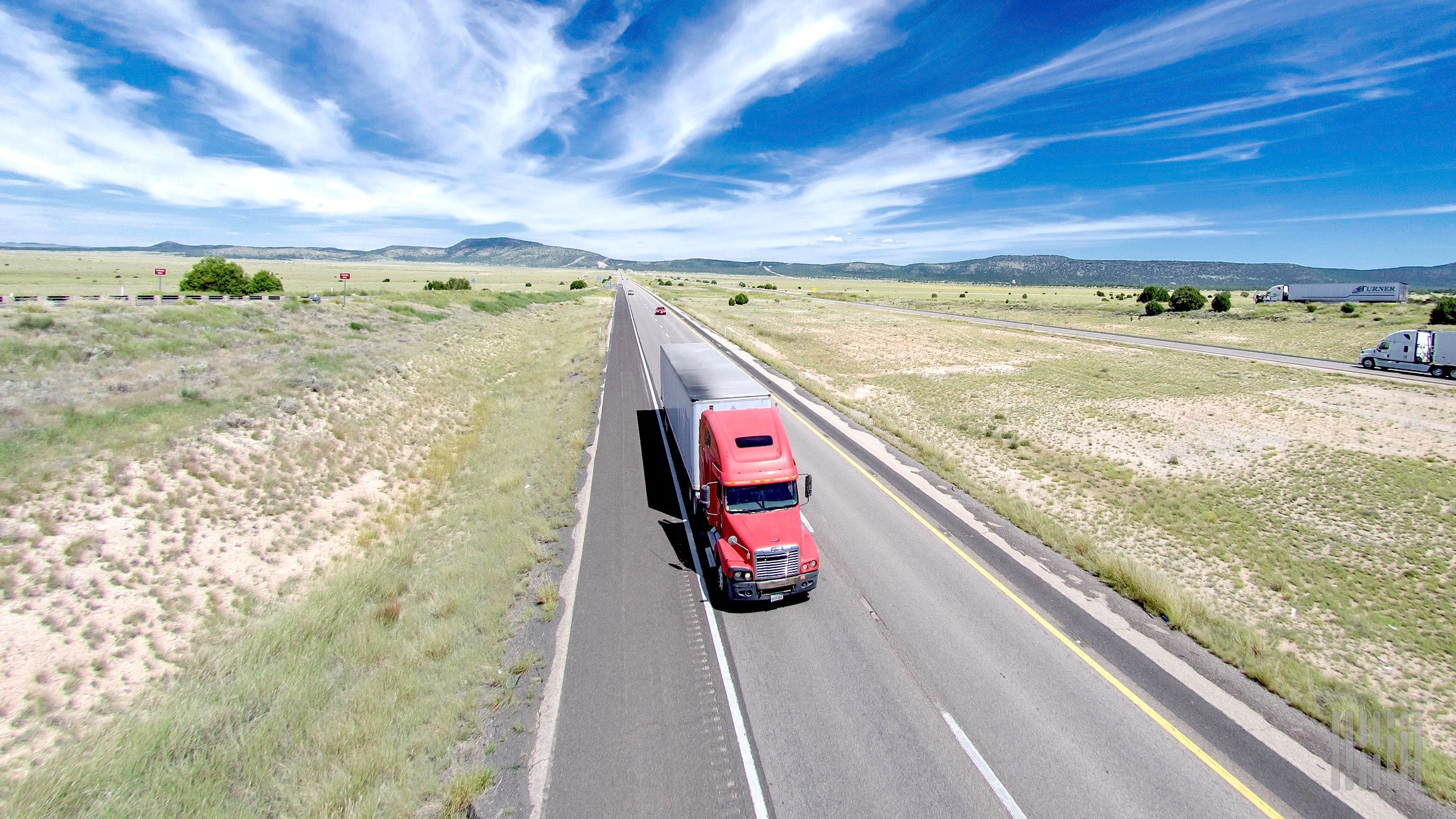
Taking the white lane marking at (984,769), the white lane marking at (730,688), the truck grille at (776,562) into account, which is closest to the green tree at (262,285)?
the white lane marking at (730,688)

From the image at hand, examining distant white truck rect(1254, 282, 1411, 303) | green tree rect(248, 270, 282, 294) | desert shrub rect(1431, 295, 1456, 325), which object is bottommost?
desert shrub rect(1431, 295, 1456, 325)

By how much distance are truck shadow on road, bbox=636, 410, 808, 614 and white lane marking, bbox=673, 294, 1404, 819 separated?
612cm

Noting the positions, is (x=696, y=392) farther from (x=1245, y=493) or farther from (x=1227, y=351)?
(x=1227, y=351)

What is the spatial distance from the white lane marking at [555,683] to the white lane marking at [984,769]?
19.8ft

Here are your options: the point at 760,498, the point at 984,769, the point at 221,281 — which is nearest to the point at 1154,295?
the point at 760,498

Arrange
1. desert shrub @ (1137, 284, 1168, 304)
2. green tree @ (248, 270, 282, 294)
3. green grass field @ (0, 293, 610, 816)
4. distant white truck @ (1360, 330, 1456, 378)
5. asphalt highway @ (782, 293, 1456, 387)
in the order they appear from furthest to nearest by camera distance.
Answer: desert shrub @ (1137, 284, 1168, 304), green tree @ (248, 270, 282, 294), asphalt highway @ (782, 293, 1456, 387), distant white truck @ (1360, 330, 1456, 378), green grass field @ (0, 293, 610, 816)

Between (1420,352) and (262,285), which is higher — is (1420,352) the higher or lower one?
the lower one

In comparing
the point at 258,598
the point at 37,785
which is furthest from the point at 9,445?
the point at 37,785

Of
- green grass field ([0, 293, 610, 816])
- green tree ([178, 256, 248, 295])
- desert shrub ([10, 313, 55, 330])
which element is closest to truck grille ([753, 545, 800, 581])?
green grass field ([0, 293, 610, 816])

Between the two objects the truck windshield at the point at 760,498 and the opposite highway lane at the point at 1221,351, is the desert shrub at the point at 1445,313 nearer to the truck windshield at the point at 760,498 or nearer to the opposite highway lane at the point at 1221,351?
the opposite highway lane at the point at 1221,351

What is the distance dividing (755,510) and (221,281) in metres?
75.3

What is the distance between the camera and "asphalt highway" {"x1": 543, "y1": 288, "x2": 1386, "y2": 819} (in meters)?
7.32

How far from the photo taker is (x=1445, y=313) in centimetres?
5584

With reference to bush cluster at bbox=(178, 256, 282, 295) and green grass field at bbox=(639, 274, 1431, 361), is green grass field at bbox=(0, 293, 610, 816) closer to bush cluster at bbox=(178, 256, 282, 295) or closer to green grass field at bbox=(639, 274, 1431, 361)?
bush cluster at bbox=(178, 256, 282, 295)
